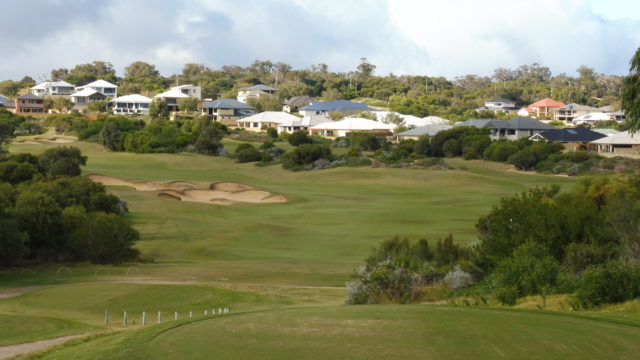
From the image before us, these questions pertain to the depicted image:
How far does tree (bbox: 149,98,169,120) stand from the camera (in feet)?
465

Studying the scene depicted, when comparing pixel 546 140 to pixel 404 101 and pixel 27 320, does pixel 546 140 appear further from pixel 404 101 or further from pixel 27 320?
pixel 27 320

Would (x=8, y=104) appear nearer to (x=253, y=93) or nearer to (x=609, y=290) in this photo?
(x=253, y=93)

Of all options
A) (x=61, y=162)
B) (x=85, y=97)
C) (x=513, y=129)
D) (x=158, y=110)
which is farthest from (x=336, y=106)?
(x=61, y=162)

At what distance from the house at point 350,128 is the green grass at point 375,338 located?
368 feet

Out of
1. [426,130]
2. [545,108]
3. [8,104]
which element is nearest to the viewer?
[426,130]

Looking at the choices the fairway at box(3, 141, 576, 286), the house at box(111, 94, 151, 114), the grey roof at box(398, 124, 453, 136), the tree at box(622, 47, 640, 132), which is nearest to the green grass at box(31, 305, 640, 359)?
the tree at box(622, 47, 640, 132)

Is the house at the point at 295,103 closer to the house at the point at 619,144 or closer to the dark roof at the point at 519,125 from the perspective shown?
the dark roof at the point at 519,125

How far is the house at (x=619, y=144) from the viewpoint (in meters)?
101

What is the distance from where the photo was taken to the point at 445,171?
85562mm

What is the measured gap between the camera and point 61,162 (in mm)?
72625

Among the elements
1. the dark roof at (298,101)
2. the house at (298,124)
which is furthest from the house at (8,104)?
the house at (298,124)

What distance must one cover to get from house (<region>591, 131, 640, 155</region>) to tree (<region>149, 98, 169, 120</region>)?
211ft

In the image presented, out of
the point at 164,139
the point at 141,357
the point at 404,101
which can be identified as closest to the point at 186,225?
the point at 141,357

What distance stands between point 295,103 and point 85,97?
122ft
